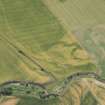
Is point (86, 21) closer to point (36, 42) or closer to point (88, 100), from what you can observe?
point (36, 42)

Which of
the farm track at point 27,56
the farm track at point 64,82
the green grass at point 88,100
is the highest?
the farm track at point 27,56

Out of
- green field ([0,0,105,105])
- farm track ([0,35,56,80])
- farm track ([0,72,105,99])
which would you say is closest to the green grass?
green field ([0,0,105,105])

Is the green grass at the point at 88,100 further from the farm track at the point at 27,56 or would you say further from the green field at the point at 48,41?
the farm track at the point at 27,56

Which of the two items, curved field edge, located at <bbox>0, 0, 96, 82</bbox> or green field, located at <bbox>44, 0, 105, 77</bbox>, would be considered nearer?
curved field edge, located at <bbox>0, 0, 96, 82</bbox>

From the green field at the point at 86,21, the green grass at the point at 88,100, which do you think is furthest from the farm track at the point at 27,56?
the green field at the point at 86,21

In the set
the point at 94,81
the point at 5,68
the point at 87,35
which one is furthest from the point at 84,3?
the point at 5,68

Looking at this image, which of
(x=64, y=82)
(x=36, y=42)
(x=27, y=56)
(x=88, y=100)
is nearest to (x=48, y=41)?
(x=36, y=42)

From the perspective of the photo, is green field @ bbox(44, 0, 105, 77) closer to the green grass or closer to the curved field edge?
the curved field edge

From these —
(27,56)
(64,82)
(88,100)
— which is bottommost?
(88,100)
